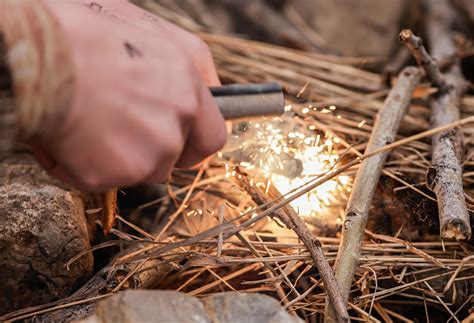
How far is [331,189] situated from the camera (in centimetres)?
149

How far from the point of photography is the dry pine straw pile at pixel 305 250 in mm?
1219

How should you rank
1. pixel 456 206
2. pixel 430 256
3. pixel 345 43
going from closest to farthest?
pixel 456 206, pixel 430 256, pixel 345 43

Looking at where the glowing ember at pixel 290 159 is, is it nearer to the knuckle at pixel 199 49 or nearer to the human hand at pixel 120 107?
the knuckle at pixel 199 49

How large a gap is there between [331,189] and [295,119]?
10.2 inches

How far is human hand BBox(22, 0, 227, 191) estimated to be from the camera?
2.61 ft

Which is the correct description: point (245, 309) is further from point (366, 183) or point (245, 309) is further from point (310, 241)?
point (366, 183)

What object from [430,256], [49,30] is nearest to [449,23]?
[430,256]

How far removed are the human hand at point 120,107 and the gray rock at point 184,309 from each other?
197mm

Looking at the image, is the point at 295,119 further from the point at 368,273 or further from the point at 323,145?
the point at 368,273

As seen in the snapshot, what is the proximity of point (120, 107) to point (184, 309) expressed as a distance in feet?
1.16

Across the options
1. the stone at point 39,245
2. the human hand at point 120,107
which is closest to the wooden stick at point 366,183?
the human hand at point 120,107

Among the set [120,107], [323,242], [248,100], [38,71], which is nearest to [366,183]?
[323,242]

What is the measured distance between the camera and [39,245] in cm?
123

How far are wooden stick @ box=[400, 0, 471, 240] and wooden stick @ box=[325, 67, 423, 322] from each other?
102mm
